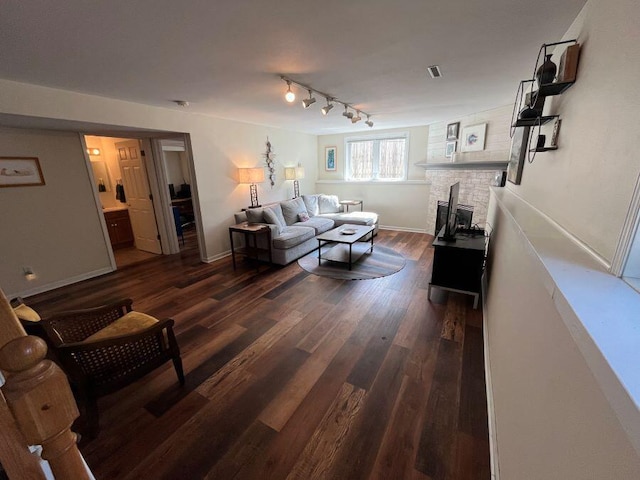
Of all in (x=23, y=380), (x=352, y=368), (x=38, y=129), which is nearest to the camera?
(x=23, y=380)

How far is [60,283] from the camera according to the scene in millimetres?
3480

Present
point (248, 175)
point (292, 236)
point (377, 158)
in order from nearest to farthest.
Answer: point (292, 236) → point (248, 175) → point (377, 158)

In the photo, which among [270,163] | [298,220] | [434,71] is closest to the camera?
[434,71]

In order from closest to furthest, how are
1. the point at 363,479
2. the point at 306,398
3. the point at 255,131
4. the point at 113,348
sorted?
the point at 363,479 → the point at 113,348 → the point at 306,398 → the point at 255,131

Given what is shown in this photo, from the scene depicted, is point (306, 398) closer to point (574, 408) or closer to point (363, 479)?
point (363, 479)

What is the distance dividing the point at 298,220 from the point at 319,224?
1.60 feet

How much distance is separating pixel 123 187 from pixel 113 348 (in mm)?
4571

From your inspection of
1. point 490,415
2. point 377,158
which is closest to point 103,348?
point 490,415

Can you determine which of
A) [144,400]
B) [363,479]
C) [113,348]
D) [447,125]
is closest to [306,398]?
[363,479]

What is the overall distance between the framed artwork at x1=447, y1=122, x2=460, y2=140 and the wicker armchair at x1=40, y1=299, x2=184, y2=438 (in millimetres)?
5316

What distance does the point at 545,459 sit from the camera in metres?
0.76

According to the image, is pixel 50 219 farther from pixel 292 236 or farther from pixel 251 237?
pixel 292 236

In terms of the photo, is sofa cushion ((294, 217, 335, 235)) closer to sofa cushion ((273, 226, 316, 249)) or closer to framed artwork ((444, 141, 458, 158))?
sofa cushion ((273, 226, 316, 249))

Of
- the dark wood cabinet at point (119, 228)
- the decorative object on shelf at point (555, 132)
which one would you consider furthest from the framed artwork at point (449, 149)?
the dark wood cabinet at point (119, 228)
